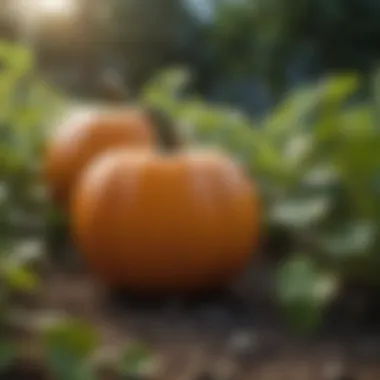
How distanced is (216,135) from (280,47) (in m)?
0.91

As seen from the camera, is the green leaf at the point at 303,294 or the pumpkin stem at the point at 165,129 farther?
the pumpkin stem at the point at 165,129

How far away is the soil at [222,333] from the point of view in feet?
2.63

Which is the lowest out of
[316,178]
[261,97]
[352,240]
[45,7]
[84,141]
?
[352,240]

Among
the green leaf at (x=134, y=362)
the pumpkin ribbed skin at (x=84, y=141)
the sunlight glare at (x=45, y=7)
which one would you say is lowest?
the green leaf at (x=134, y=362)

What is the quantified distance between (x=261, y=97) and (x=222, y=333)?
1373mm

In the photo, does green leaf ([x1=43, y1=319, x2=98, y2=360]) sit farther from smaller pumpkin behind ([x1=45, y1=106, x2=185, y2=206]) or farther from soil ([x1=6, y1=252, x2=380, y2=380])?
smaller pumpkin behind ([x1=45, y1=106, x2=185, y2=206])

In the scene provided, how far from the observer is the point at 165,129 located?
104cm

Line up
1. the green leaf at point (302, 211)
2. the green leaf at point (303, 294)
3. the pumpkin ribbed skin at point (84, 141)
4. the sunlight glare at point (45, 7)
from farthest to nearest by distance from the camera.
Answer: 1. the sunlight glare at point (45, 7)
2. the pumpkin ribbed skin at point (84, 141)
3. the green leaf at point (302, 211)
4. the green leaf at point (303, 294)

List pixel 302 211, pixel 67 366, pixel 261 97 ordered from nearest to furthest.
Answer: pixel 67 366
pixel 302 211
pixel 261 97

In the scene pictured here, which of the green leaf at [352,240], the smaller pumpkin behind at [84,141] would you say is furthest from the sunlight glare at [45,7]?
the green leaf at [352,240]

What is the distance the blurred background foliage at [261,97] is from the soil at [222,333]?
0.03 metres

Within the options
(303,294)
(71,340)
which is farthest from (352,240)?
(71,340)

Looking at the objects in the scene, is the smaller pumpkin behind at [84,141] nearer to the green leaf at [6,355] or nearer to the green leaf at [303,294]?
the green leaf at [303,294]

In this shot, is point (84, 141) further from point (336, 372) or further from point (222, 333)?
point (336, 372)
